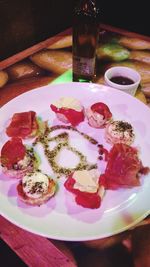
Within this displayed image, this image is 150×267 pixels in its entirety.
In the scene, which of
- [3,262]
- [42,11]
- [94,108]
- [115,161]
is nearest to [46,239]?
[115,161]

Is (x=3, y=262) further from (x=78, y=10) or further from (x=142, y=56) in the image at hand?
(x=142, y=56)

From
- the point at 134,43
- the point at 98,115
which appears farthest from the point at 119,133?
the point at 134,43

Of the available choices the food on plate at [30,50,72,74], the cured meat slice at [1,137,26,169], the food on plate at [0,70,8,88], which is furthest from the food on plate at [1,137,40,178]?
the food on plate at [30,50,72,74]

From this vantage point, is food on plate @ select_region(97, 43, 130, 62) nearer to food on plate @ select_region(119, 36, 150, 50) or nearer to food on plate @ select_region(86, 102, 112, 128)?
food on plate @ select_region(119, 36, 150, 50)

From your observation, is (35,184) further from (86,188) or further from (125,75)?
(125,75)

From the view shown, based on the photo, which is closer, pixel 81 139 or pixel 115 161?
pixel 115 161

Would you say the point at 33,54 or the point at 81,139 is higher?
the point at 33,54

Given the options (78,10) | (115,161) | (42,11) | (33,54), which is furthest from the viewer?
(42,11)
